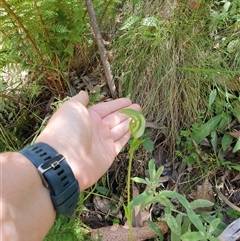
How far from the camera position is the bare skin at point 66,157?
109cm

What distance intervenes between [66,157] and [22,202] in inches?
9.8

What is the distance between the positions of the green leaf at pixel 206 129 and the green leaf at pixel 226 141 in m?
0.06

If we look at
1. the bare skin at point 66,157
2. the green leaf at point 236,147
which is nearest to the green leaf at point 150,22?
the bare skin at point 66,157

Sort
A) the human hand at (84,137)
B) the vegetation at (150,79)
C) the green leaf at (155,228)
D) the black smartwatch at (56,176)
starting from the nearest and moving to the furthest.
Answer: the black smartwatch at (56,176) → the human hand at (84,137) → the green leaf at (155,228) → the vegetation at (150,79)

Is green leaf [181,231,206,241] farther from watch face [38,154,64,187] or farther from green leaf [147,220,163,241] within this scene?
watch face [38,154,64,187]

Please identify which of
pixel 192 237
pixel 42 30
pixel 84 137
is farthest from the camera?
pixel 42 30

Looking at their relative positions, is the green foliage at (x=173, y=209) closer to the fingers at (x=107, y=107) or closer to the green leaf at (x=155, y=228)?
the green leaf at (x=155, y=228)

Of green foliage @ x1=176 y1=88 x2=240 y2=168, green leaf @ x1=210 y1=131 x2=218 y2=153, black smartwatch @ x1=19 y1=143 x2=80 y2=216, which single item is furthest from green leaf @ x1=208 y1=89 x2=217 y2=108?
black smartwatch @ x1=19 y1=143 x2=80 y2=216

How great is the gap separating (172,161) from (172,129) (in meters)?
0.15

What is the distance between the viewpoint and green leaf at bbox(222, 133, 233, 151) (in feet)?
5.35

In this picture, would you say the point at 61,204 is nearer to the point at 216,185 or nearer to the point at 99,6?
the point at 216,185

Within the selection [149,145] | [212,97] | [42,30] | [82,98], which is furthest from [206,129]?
[42,30]

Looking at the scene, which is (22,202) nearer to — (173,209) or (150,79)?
(173,209)

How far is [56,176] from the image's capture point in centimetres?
117
